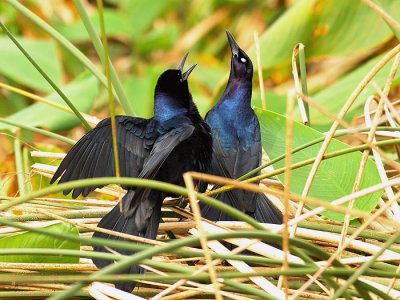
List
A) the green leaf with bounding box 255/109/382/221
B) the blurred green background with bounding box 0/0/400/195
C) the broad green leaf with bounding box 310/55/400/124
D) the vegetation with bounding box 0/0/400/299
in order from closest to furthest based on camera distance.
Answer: the vegetation with bounding box 0/0/400/299
the green leaf with bounding box 255/109/382/221
the broad green leaf with bounding box 310/55/400/124
the blurred green background with bounding box 0/0/400/195

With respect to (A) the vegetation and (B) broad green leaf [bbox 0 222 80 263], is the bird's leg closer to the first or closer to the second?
(A) the vegetation

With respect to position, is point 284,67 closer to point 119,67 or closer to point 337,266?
point 119,67

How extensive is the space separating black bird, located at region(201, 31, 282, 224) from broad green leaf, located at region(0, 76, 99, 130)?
517 millimetres

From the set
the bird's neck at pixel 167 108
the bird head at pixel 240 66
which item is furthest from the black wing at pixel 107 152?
the bird head at pixel 240 66

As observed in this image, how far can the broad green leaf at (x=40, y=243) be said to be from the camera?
209 cm

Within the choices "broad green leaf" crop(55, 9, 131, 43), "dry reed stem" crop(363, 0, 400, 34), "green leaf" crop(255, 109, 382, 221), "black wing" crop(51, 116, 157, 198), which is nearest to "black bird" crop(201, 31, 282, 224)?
"green leaf" crop(255, 109, 382, 221)

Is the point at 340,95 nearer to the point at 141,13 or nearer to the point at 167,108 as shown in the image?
the point at 167,108

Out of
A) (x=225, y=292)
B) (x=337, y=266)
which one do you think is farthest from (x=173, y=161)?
(x=337, y=266)

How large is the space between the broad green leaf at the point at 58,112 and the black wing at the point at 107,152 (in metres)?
0.75

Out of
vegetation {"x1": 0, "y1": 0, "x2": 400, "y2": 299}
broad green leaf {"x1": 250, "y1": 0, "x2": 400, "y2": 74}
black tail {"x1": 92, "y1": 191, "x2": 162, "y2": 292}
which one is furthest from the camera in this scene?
broad green leaf {"x1": 250, "y1": 0, "x2": 400, "y2": 74}

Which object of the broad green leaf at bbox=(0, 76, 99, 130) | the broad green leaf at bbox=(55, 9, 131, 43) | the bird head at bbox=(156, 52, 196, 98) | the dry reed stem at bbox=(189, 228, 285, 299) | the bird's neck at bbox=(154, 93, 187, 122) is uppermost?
the broad green leaf at bbox=(55, 9, 131, 43)

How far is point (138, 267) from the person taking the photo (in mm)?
2098

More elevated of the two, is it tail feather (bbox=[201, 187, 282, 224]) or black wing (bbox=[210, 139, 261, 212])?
black wing (bbox=[210, 139, 261, 212])

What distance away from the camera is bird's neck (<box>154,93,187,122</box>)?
262cm
